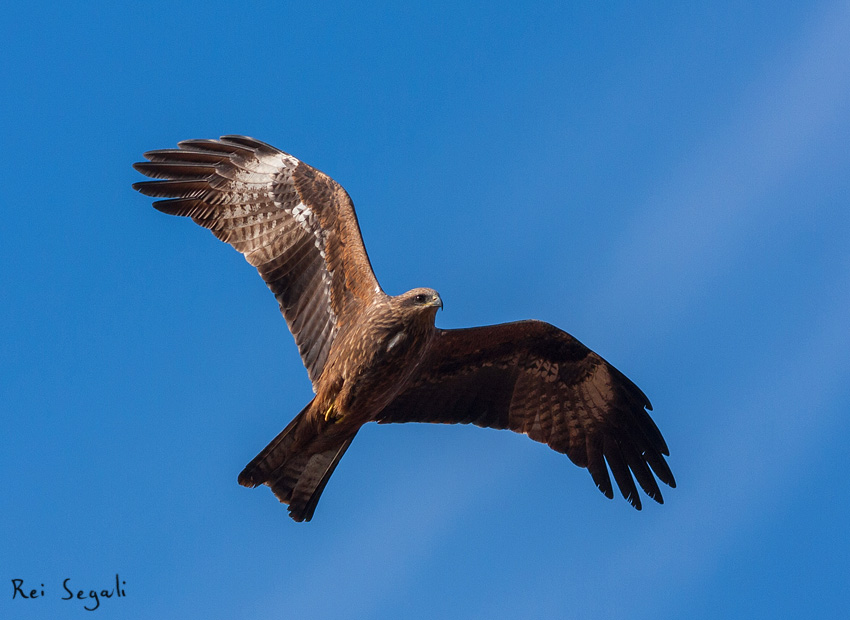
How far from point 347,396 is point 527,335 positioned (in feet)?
6.90

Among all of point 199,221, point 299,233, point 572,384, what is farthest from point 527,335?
point 199,221

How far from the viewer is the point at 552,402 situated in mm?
10125

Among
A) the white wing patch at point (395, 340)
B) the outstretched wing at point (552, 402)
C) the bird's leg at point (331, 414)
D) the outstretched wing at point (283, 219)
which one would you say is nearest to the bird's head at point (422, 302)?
the white wing patch at point (395, 340)

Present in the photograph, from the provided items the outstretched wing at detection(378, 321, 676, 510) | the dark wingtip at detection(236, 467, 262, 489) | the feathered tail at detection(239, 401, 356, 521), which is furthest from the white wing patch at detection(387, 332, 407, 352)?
the dark wingtip at detection(236, 467, 262, 489)

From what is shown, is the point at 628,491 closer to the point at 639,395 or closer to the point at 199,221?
the point at 639,395

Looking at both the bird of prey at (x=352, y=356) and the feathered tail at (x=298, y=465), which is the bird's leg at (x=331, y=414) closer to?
the bird of prey at (x=352, y=356)

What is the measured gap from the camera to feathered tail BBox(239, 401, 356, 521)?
348 inches

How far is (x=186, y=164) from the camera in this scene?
10305 mm

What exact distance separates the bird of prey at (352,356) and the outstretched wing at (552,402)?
12 mm

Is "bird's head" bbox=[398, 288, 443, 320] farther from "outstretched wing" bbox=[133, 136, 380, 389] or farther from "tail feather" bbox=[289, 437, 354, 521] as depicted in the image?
"tail feather" bbox=[289, 437, 354, 521]

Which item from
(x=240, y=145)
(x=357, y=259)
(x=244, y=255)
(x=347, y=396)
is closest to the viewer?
(x=347, y=396)

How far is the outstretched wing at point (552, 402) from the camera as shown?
971 centimetres

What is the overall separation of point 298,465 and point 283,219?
253 cm

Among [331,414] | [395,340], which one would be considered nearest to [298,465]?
[331,414]
